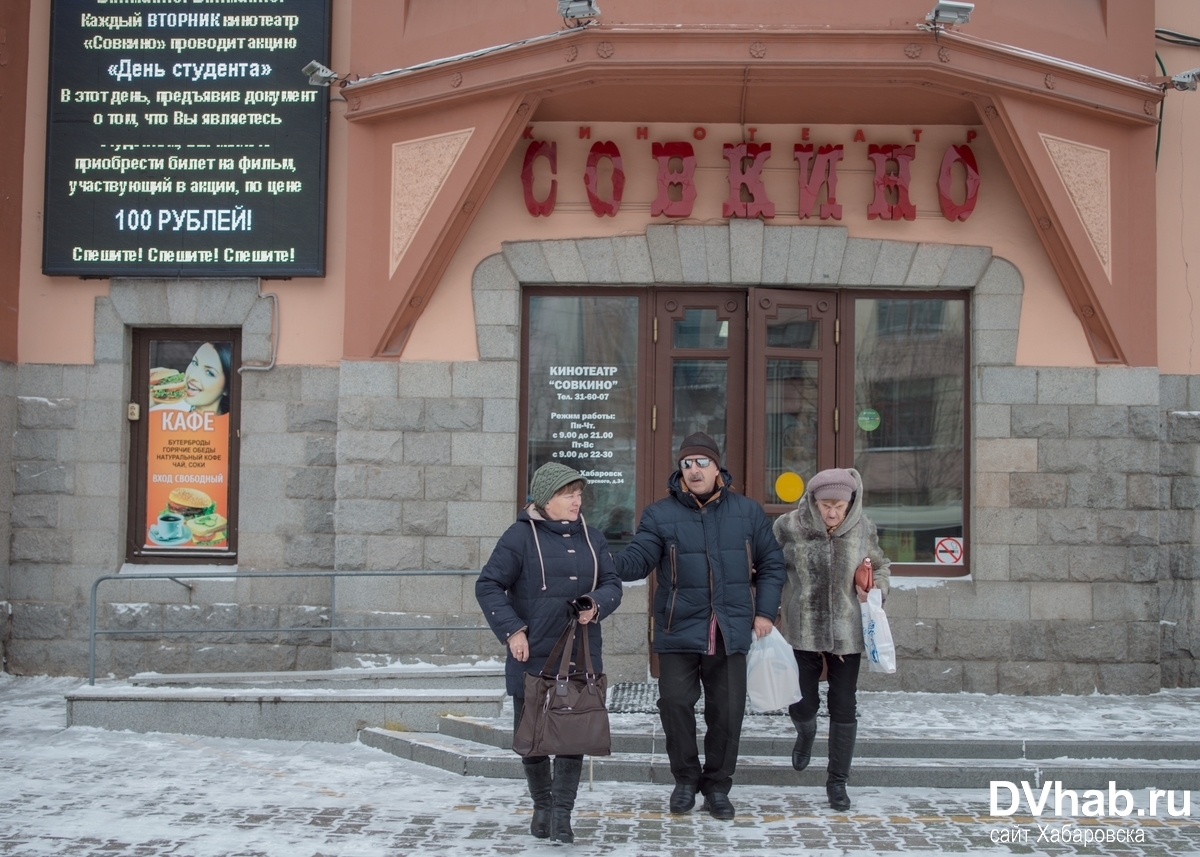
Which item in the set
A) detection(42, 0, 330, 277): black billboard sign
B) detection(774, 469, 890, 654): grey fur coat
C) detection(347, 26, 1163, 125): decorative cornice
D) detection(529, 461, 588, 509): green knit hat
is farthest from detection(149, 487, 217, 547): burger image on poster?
detection(774, 469, 890, 654): grey fur coat

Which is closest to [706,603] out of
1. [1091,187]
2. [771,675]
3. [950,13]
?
[771,675]

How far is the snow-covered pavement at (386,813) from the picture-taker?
5.62 metres

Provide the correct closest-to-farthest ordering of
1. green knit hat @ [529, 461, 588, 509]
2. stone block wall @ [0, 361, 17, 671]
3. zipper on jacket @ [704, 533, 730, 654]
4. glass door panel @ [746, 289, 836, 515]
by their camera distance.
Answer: green knit hat @ [529, 461, 588, 509], zipper on jacket @ [704, 533, 730, 654], glass door panel @ [746, 289, 836, 515], stone block wall @ [0, 361, 17, 671]

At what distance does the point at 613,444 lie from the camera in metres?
9.16

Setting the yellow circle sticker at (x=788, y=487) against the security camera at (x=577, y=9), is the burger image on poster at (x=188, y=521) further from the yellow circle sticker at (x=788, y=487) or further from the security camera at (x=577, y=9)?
the security camera at (x=577, y=9)

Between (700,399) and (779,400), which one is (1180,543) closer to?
(779,400)

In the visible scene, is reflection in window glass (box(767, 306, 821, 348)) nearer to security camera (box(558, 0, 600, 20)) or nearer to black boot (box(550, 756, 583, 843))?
security camera (box(558, 0, 600, 20))

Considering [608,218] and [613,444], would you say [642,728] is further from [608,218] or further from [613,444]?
[608,218]

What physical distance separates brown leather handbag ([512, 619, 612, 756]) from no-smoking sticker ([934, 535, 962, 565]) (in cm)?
427

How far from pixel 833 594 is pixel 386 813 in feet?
8.34

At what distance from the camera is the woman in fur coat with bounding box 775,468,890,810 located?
20.4ft

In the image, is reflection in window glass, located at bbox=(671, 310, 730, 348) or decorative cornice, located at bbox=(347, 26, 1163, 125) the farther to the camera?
reflection in window glass, located at bbox=(671, 310, 730, 348)

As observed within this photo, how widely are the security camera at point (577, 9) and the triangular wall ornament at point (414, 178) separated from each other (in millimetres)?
1293

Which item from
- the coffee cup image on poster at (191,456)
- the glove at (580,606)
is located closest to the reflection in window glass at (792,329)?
the glove at (580,606)
